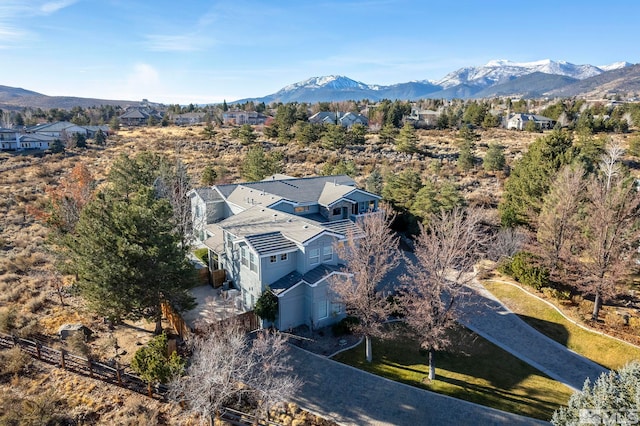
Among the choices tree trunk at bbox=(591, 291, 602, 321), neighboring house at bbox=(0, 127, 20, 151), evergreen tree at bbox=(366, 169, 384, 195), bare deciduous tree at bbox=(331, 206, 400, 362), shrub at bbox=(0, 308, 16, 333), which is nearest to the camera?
bare deciduous tree at bbox=(331, 206, 400, 362)

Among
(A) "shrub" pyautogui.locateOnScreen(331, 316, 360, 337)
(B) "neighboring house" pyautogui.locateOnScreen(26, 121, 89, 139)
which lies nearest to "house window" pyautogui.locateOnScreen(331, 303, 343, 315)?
(A) "shrub" pyautogui.locateOnScreen(331, 316, 360, 337)

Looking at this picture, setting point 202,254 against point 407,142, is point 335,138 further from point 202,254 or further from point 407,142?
point 202,254

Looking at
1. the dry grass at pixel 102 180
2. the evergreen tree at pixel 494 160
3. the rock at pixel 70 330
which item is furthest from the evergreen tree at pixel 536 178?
the rock at pixel 70 330

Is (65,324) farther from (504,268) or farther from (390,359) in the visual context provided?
(504,268)

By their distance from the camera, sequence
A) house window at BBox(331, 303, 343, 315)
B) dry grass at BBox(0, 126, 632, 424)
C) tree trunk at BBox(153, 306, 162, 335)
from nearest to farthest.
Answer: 1. dry grass at BBox(0, 126, 632, 424)
2. tree trunk at BBox(153, 306, 162, 335)
3. house window at BBox(331, 303, 343, 315)

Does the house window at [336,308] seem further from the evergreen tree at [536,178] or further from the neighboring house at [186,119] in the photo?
the neighboring house at [186,119]

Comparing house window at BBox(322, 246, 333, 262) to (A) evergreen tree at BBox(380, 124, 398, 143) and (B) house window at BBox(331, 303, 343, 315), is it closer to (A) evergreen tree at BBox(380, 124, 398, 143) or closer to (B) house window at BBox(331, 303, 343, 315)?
(B) house window at BBox(331, 303, 343, 315)

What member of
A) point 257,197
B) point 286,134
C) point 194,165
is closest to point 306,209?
point 257,197
